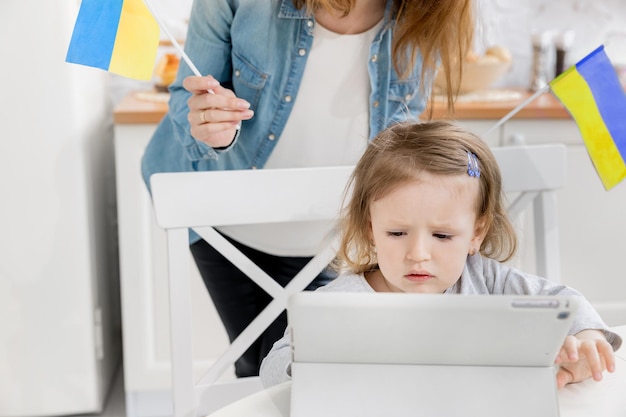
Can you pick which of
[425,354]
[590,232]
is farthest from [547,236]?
[590,232]

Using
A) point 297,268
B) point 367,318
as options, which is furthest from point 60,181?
point 367,318

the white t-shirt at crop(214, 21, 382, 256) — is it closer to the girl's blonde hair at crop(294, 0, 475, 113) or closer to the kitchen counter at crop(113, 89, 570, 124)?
the girl's blonde hair at crop(294, 0, 475, 113)

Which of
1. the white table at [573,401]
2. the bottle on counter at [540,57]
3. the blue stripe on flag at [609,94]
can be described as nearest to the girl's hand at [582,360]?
the white table at [573,401]

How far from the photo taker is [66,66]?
185 centimetres

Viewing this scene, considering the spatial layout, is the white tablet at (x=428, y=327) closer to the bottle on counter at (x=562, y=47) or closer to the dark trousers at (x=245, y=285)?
the dark trousers at (x=245, y=285)

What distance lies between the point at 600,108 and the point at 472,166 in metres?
0.24

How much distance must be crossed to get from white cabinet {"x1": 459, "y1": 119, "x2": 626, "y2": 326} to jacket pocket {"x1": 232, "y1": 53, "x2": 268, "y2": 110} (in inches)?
39.5

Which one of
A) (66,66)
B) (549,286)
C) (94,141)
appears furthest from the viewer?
(94,141)

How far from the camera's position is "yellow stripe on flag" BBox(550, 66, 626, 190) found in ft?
3.83

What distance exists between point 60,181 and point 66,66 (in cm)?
27

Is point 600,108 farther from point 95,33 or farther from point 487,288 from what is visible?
point 95,33

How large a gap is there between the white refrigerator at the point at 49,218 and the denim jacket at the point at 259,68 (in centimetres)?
65

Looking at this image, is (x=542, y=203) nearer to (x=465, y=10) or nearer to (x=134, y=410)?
(x=465, y=10)

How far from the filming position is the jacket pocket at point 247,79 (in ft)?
4.20
